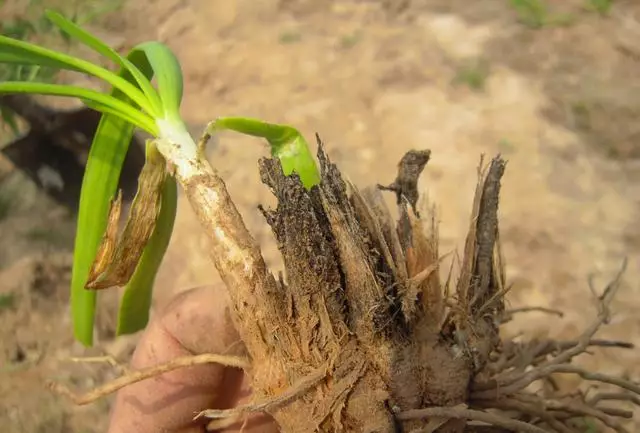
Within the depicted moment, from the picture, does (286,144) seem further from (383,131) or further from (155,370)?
(383,131)

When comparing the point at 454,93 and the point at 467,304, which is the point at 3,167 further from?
the point at 467,304

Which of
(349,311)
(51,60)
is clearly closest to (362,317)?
(349,311)

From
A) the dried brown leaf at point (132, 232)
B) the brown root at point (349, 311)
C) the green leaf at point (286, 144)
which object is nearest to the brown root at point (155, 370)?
the brown root at point (349, 311)

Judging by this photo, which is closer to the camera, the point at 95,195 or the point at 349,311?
the point at 349,311

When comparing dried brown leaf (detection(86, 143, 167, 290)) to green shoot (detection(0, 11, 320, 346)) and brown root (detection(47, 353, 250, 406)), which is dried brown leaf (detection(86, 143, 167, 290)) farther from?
brown root (detection(47, 353, 250, 406))

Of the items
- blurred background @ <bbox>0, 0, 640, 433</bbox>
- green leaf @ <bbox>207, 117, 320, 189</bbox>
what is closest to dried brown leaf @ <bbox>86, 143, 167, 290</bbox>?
green leaf @ <bbox>207, 117, 320, 189</bbox>

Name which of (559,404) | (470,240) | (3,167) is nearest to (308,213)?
(470,240)

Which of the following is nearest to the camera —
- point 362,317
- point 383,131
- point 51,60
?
point 362,317
